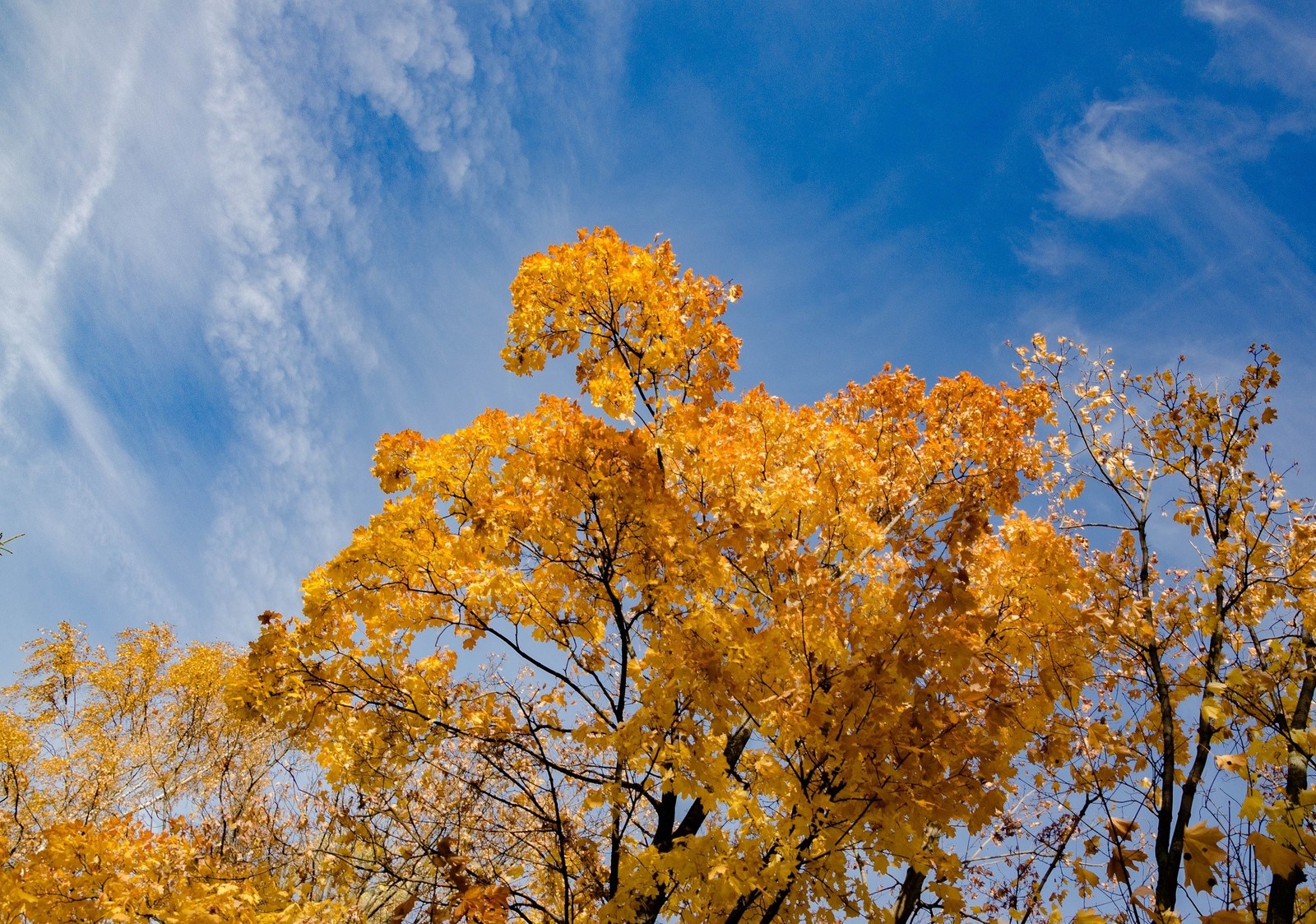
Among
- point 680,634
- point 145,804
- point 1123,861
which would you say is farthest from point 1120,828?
point 145,804

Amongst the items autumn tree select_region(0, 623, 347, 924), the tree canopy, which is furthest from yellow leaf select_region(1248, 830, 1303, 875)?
autumn tree select_region(0, 623, 347, 924)

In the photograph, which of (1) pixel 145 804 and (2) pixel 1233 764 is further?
(1) pixel 145 804

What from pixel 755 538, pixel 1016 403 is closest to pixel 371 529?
pixel 755 538

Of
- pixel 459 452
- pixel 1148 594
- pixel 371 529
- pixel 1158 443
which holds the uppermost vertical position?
pixel 1158 443

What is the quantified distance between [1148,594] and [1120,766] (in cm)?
115

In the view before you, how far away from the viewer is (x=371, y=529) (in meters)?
4.97

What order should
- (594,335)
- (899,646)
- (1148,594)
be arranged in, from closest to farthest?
1. (899,646)
2. (1148,594)
3. (594,335)

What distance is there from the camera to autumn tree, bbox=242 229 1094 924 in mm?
3271

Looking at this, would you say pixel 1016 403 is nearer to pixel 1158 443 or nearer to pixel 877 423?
pixel 877 423

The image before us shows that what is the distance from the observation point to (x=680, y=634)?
14.2 ft

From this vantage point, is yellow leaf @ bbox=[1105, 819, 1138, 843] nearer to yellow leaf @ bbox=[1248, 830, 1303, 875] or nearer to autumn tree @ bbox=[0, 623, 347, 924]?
yellow leaf @ bbox=[1248, 830, 1303, 875]

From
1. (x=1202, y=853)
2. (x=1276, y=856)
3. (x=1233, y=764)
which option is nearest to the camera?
(x=1276, y=856)

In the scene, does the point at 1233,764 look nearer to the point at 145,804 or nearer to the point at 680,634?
the point at 680,634

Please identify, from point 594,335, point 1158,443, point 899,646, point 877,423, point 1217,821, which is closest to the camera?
point 899,646
